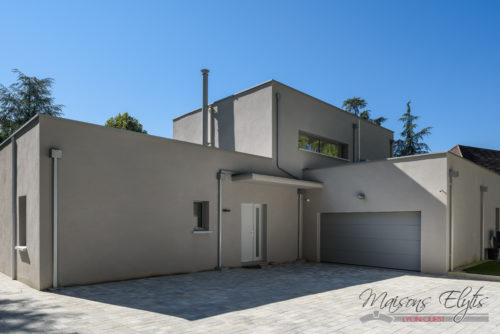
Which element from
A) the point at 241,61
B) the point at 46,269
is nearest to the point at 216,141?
the point at 241,61

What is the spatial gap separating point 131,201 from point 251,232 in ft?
15.2

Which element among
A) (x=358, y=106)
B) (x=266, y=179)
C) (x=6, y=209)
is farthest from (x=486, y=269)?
(x=358, y=106)

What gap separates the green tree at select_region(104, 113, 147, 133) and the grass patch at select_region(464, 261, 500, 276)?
28.6 meters

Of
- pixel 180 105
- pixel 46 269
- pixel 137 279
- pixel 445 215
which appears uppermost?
pixel 180 105

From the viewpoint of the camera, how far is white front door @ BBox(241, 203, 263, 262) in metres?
11.5

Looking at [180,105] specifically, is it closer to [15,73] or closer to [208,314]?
[208,314]

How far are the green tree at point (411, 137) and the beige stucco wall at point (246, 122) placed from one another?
929 inches

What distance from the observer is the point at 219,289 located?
7395mm

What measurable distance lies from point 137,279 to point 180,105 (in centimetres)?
1129

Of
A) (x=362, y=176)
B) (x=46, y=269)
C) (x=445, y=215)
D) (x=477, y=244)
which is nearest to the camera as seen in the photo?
(x=46, y=269)

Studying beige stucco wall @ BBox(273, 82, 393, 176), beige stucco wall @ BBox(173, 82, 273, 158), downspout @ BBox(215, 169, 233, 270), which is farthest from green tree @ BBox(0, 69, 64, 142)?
downspout @ BBox(215, 169, 233, 270)

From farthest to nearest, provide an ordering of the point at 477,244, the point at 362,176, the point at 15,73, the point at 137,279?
the point at 15,73 < the point at 477,244 < the point at 362,176 < the point at 137,279

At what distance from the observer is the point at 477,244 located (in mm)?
12766

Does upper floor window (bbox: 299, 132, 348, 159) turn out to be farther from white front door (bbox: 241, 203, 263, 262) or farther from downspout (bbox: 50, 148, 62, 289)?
downspout (bbox: 50, 148, 62, 289)
